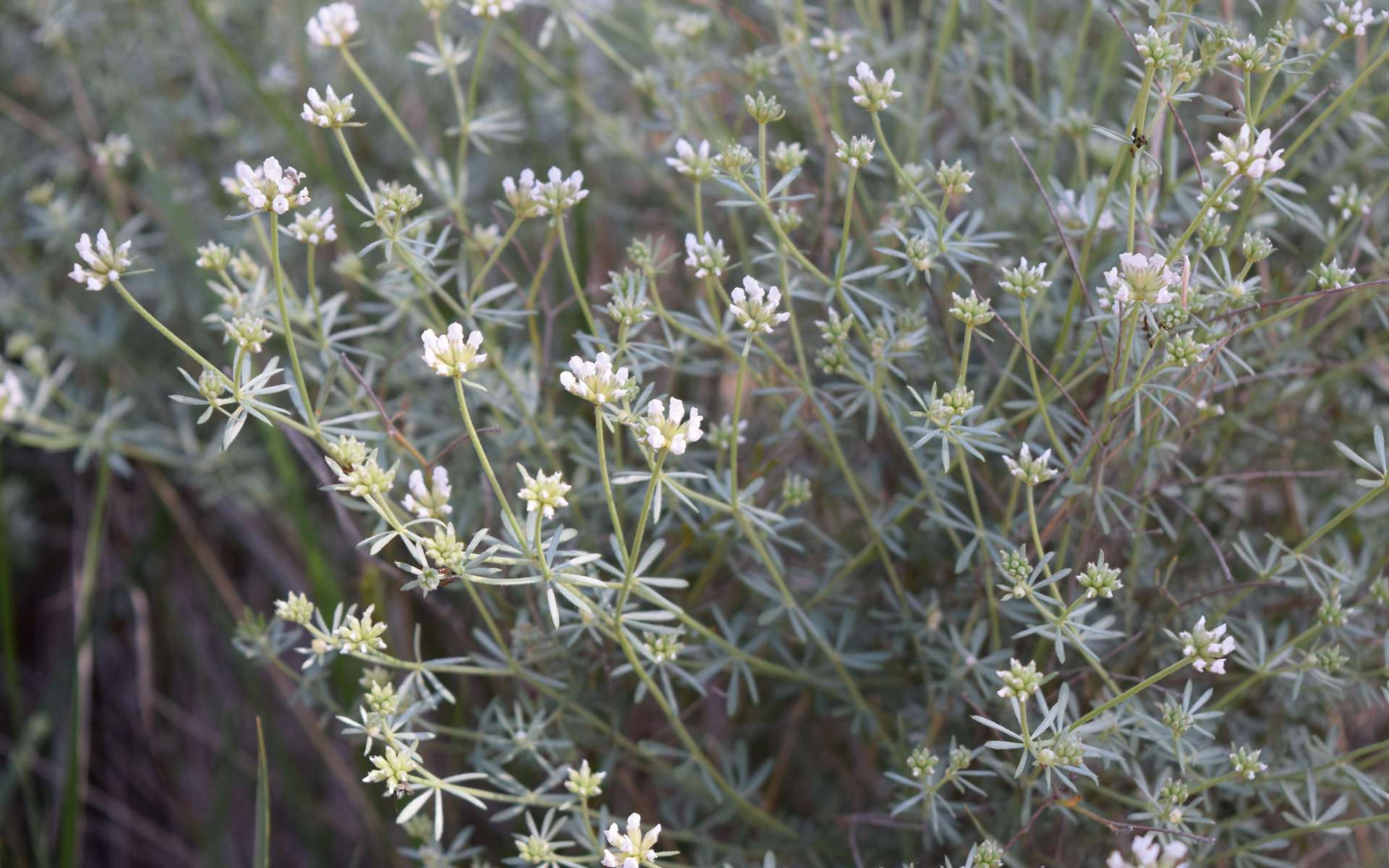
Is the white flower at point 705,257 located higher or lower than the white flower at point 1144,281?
lower

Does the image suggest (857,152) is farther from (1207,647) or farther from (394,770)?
(394,770)

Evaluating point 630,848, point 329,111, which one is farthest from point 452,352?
point 630,848

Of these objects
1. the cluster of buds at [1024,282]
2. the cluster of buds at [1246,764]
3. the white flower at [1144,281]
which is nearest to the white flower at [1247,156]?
the white flower at [1144,281]

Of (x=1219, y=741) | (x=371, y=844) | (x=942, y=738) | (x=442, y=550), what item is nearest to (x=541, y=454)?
(x=442, y=550)

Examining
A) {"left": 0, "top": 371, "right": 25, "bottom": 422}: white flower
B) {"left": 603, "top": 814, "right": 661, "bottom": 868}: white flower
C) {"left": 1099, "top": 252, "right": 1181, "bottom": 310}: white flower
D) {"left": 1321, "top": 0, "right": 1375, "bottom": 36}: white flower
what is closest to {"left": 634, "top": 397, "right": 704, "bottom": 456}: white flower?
{"left": 603, "top": 814, "right": 661, "bottom": 868}: white flower

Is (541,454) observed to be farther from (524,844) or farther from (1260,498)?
(1260,498)

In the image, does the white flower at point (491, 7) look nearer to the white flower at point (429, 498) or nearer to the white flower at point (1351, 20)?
the white flower at point (429, 498)
